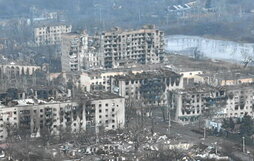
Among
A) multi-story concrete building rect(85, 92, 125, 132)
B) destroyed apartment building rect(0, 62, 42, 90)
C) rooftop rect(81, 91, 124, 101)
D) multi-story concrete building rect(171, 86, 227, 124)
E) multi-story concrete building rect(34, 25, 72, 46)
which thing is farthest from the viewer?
multi-story concrete building rect(34, 25, 72, 46)

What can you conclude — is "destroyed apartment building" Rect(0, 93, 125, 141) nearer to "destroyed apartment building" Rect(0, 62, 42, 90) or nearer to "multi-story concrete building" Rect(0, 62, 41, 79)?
"destroyed apartment building" Rect(0, 62, 42, 90)

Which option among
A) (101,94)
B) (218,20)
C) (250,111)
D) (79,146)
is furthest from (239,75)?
(218,20)

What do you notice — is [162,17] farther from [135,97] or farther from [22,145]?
[22,145]

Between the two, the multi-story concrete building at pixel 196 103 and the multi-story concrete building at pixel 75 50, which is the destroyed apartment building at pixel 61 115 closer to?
the multi-story concrete building at pixel 196 103

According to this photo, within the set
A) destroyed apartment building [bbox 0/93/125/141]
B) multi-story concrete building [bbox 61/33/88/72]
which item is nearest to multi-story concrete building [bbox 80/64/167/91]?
multi-story concrete building [bbox 61/33/88/72]

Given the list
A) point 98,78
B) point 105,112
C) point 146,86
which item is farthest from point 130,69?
point 105,112

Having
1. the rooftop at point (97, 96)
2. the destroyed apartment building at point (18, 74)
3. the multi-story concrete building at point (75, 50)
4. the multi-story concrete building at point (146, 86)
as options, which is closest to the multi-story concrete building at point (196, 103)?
the multi-story concrete building at point (146, 86)
